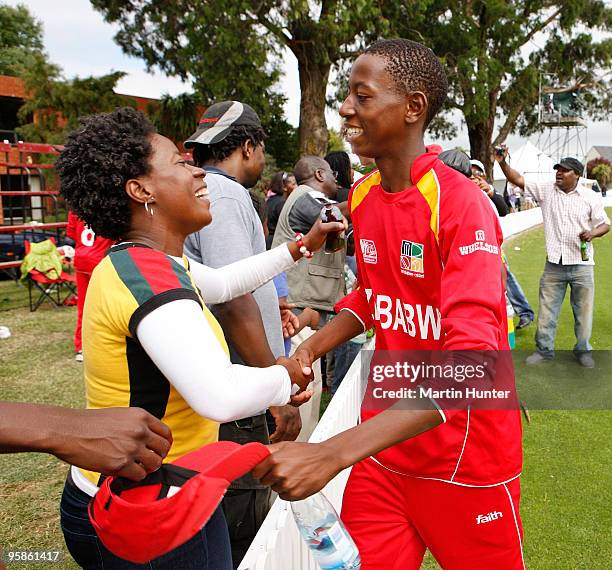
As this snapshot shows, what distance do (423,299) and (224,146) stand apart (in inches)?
57.1

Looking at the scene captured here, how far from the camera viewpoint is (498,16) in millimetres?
25391

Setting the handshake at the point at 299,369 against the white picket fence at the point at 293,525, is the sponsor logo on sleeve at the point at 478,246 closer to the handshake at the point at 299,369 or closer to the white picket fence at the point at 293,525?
the handshake at the point at 299,369

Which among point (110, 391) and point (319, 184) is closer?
point (110, 391)

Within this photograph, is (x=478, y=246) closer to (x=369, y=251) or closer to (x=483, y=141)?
(x=369, y=251)

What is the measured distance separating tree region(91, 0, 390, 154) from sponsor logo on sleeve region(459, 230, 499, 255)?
16772 millimetres

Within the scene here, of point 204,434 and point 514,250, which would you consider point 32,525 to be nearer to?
point 204,434

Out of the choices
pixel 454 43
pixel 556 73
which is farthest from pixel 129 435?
pixel 556 73

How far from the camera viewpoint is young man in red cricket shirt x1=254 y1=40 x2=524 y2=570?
193cm

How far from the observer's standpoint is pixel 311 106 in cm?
2030

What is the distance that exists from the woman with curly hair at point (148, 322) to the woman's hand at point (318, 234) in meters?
0.95

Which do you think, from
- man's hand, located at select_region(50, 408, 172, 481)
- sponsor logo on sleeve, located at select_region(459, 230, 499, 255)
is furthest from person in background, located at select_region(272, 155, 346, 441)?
man's hand, located at select_region(50, 408, 172, 481)

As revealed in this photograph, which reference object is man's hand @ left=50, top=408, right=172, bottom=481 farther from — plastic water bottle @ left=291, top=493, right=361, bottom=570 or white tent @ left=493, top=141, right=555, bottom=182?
white tent @ left=493, top=141, right=555, bottom=182

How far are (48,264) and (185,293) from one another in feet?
29.4

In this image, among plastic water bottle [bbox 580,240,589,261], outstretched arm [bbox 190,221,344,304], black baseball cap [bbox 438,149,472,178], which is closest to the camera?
outstretched arm [bbox 190,221,344,304]
